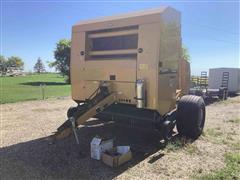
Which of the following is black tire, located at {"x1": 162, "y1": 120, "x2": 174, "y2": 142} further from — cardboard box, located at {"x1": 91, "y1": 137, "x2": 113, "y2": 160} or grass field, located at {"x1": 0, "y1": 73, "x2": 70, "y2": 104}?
grass field, located at {"x1": 0, "y1": 73, "x2": 70, "y2": 104}

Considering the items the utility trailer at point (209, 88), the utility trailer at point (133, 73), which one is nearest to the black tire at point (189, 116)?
the utility trailer at point (133, 73)

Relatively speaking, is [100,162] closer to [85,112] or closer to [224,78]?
[85,112]

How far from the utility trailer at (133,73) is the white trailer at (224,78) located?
46.1 feet

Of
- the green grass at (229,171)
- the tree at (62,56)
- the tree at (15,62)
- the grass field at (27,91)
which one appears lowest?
the green grass at (229,171)

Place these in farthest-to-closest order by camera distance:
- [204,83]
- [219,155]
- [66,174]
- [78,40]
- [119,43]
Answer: [204,83] < [78,40] < [119,43] < [219,155] < [66,174]

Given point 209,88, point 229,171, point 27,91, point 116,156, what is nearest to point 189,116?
point 229,171

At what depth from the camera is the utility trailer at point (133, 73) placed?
17.1ft

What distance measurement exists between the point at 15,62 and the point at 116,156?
13387 cm

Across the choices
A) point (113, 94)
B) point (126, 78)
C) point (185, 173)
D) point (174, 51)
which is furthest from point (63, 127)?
point (174, 51)

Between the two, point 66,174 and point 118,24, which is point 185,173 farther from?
point 118,24

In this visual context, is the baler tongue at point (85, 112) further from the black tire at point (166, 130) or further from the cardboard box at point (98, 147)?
the black tire at point (166, 130)

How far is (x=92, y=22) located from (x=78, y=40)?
555mm

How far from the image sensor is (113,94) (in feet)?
18.5

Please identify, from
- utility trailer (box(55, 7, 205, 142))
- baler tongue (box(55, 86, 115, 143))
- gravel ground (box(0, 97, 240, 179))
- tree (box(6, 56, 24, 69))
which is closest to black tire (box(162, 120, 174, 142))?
utility trailer (box(55, 7, 205, 142))
